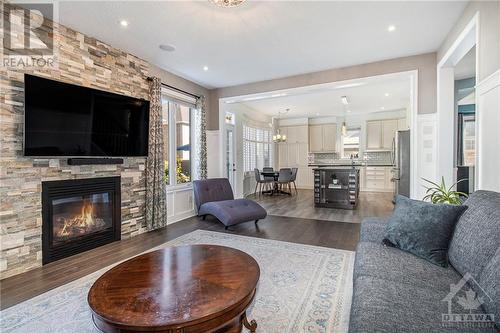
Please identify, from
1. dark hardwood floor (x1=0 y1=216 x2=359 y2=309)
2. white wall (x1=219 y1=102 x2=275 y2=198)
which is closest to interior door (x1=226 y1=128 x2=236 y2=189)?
white wall (x1=219 y1=102 x2=275 y2=198)

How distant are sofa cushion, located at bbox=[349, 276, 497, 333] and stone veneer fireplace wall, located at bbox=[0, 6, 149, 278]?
3393mm

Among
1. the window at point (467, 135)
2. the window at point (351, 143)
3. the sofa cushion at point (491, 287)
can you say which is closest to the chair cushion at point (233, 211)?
the sofa cushion at point (491, 287)

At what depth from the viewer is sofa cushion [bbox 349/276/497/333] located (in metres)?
1.07

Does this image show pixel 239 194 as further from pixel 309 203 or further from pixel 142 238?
pixel 142 238

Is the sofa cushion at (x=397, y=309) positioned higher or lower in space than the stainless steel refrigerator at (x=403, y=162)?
lower

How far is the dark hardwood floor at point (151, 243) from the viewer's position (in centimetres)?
243

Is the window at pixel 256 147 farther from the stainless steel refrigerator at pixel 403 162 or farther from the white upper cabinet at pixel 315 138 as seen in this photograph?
the stainless steel refrigerator at pixel 403 162

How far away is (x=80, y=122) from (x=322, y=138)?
8444mm

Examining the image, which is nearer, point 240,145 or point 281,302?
point 281,302

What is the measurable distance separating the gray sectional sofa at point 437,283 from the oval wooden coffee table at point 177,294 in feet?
2.07

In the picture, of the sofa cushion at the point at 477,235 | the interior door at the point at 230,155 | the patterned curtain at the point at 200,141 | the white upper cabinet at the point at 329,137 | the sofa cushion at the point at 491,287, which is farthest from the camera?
the white upper cabinet at the point at 329,137

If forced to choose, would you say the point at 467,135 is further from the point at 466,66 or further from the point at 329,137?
the point at 329,137

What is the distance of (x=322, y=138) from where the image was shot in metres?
9.95

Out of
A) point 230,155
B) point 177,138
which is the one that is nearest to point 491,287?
point 177,138
